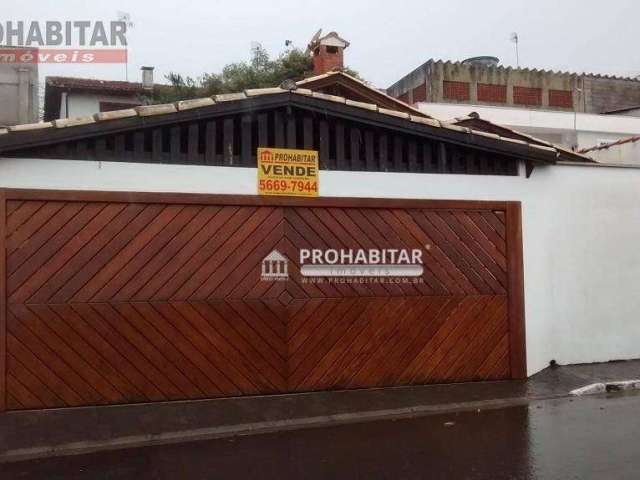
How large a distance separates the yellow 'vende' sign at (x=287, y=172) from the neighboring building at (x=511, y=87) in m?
19.7

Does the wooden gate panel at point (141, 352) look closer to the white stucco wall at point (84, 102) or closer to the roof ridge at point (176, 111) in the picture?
the roof ridge at point (176, 111)

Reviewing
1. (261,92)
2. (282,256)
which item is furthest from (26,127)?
(282,256)

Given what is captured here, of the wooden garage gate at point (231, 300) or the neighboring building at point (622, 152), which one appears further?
the neighboring building at point (622, 152)

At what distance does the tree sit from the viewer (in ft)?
81.1

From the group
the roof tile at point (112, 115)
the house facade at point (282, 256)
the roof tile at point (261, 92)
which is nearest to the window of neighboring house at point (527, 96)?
the house facade at point (282, 256)

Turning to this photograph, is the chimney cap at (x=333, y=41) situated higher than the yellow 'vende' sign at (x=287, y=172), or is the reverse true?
the chimney cap at (x=333, y=41)

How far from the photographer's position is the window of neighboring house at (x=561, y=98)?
29031 mm

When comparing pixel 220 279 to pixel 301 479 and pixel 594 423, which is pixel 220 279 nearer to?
pixel 301 479

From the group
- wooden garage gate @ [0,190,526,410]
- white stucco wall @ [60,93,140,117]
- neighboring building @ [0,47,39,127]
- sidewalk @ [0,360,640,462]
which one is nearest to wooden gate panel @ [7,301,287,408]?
wooden garage gate @ [0,190,526,410]

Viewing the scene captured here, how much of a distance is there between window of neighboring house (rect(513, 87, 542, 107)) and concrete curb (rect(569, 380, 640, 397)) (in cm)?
2231

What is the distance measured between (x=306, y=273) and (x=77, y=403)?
2992mm

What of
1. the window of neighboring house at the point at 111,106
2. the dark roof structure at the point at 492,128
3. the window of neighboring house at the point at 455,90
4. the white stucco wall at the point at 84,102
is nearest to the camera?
the dark roof structure at the point at 492,128

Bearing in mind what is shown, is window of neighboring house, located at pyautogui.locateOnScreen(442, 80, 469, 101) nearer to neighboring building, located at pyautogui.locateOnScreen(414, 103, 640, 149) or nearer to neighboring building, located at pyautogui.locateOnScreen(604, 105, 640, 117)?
neighboring building, located at pyautogui.locateOnScreen(414, 103, 640, 149)

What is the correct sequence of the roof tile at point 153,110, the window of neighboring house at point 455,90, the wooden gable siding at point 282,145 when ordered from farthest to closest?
1. the window of neighboring house at point 455,90
2. the wooden gable siding at point 282,145
3. the roof tile at point 153,110
